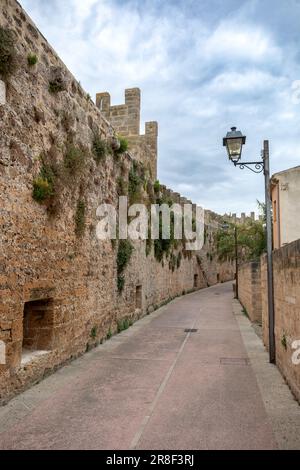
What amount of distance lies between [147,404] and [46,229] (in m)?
3.19

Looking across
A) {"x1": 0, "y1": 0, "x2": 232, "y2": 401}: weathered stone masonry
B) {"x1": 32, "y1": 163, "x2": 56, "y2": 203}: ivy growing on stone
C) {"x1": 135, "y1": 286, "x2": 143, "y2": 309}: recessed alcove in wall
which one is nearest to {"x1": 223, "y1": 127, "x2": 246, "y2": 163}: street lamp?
{"x1": 0, "y1": 0, "x2": 232, "y2": 401}: weathered stone masonry

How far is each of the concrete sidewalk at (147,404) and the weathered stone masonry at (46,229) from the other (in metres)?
0.63

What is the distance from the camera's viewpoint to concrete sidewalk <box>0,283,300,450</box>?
3.85 meters

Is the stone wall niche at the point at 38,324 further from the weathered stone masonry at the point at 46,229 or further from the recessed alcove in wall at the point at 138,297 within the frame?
the recessed alcove in wall at the point at 138,297

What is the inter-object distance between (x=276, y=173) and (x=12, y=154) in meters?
11.3

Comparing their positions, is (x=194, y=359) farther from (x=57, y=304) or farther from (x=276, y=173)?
(x=276, y=173)

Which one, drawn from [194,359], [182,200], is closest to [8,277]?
[194,359]

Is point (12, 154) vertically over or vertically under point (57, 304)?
over

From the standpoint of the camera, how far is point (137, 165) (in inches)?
490

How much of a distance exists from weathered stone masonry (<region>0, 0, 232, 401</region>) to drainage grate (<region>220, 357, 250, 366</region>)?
2.93 meters

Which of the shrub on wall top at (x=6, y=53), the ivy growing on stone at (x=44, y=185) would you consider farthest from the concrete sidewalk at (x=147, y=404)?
the shrub on wall top at (x=6, y=53)

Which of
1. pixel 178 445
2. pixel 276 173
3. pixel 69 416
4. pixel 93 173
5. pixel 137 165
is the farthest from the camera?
pixel 276 173

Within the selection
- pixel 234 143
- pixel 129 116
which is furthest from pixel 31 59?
pixel 129 116

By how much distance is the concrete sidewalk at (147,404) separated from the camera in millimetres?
3846
